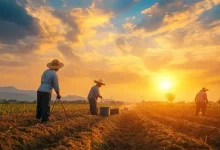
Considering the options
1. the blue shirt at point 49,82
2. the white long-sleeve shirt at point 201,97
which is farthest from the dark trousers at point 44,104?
the white long-sleeve shirt at point 201,97

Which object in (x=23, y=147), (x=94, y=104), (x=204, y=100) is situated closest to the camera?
(x=23, y=147)

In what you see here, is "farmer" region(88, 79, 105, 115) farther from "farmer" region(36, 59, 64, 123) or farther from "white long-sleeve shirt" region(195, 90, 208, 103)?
"white long-sleeve shirt" region(195, 90, 208, 103)

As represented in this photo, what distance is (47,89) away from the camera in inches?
475

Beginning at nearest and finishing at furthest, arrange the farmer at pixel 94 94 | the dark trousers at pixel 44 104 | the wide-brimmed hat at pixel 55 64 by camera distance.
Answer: the dark trousers at pixel 44 104
the wide-brimmed hat at pixel 55 64
the farmer at pixel 94 94

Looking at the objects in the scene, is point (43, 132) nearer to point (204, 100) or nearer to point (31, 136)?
point (31, 136)

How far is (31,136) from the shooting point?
8.48 metres

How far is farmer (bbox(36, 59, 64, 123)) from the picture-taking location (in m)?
11.8

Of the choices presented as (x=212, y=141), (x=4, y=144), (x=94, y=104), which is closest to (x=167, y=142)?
(x=212, y=141)

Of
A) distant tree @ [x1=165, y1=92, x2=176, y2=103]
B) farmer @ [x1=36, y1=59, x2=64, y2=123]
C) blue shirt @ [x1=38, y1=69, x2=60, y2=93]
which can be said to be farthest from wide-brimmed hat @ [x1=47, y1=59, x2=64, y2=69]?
distant tree @ [x1=165, y1=92, x2=176, y2=103]

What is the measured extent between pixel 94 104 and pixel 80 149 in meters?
11.8

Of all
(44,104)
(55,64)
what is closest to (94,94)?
(55,64)

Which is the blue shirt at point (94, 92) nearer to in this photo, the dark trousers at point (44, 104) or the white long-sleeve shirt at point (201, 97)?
the dark trousers at point (44, 104)

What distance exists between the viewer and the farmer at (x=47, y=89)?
38.7 ft

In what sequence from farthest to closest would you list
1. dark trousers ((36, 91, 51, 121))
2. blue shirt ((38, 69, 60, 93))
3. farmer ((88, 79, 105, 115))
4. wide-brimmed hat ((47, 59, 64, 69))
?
1. farmer ((88, 79, 105, 115))
2. wide-brimmed hat ((47, 59, 64, 69))
3. blue shirt ((38, 69, 60, 93))
4. dark trousers ((36, 91, 51, 121))
